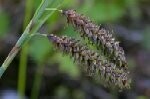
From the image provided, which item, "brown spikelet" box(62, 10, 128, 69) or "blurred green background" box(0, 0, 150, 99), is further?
"blurred green background" box(0, 0, 150, 99)

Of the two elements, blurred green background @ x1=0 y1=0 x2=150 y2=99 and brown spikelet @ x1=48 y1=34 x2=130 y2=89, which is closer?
brown spikelet @ x1=48 y1=34 x2=130 y2=89

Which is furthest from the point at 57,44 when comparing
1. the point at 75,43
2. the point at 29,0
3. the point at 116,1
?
the point at 116,1

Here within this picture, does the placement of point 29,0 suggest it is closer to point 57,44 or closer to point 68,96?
point 57,44

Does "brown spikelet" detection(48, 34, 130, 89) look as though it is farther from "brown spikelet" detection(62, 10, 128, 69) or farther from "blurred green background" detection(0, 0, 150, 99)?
"blurred green background" detection(0, 0, 150, 99)

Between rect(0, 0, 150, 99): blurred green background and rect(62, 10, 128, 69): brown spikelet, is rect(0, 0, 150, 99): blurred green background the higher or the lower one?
the lower one

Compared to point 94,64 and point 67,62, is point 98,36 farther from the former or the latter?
point 67,62

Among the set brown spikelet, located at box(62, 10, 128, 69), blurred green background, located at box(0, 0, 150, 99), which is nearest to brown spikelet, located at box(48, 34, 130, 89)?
brown spikelet, located at box(62, 10, 128, 69)

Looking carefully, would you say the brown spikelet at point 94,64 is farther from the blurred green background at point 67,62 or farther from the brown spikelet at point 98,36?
the blurred green background at point 67,62
